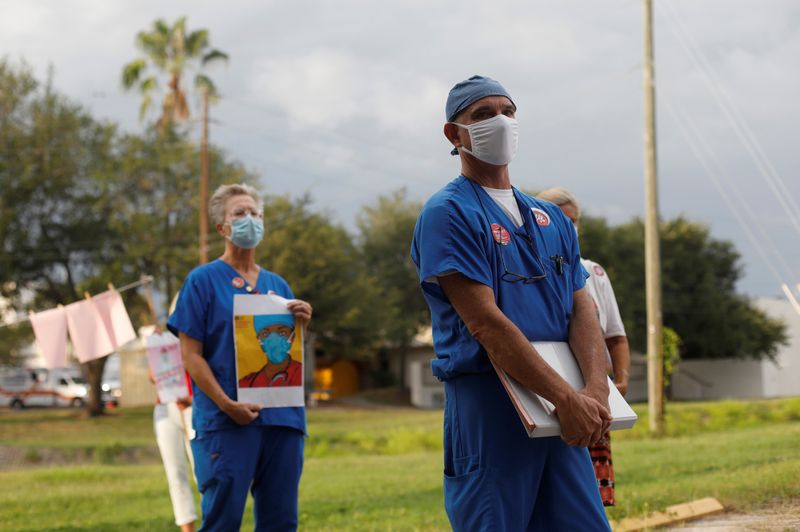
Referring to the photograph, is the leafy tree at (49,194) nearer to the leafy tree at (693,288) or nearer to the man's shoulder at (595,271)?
the leafy tree at (693,288)

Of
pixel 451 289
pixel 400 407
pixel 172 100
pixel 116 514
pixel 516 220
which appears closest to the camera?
pixel 451 289

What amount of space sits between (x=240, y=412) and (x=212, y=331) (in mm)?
492

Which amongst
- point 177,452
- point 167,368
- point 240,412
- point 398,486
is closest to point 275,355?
point 240,412

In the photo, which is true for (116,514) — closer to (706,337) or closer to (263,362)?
(263,362)

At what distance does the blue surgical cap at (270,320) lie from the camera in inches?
206

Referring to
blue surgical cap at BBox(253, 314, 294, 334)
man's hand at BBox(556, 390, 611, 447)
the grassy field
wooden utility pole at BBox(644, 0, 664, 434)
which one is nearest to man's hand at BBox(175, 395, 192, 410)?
the grassy field

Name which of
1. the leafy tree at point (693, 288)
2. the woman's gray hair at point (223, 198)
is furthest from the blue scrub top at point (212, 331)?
the leafy tree at point (693, 288)

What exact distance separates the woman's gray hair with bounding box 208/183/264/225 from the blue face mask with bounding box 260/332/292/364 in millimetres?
726

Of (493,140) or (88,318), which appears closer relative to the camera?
(493,140)

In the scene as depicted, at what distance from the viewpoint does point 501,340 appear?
303 centimetres

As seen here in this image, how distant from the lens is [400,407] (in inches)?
1992

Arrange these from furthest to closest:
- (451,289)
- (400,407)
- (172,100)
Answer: (400,407)
(172,100)
(451,289)

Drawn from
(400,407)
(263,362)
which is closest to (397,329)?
(400,407)

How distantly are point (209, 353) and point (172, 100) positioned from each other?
36214mm
